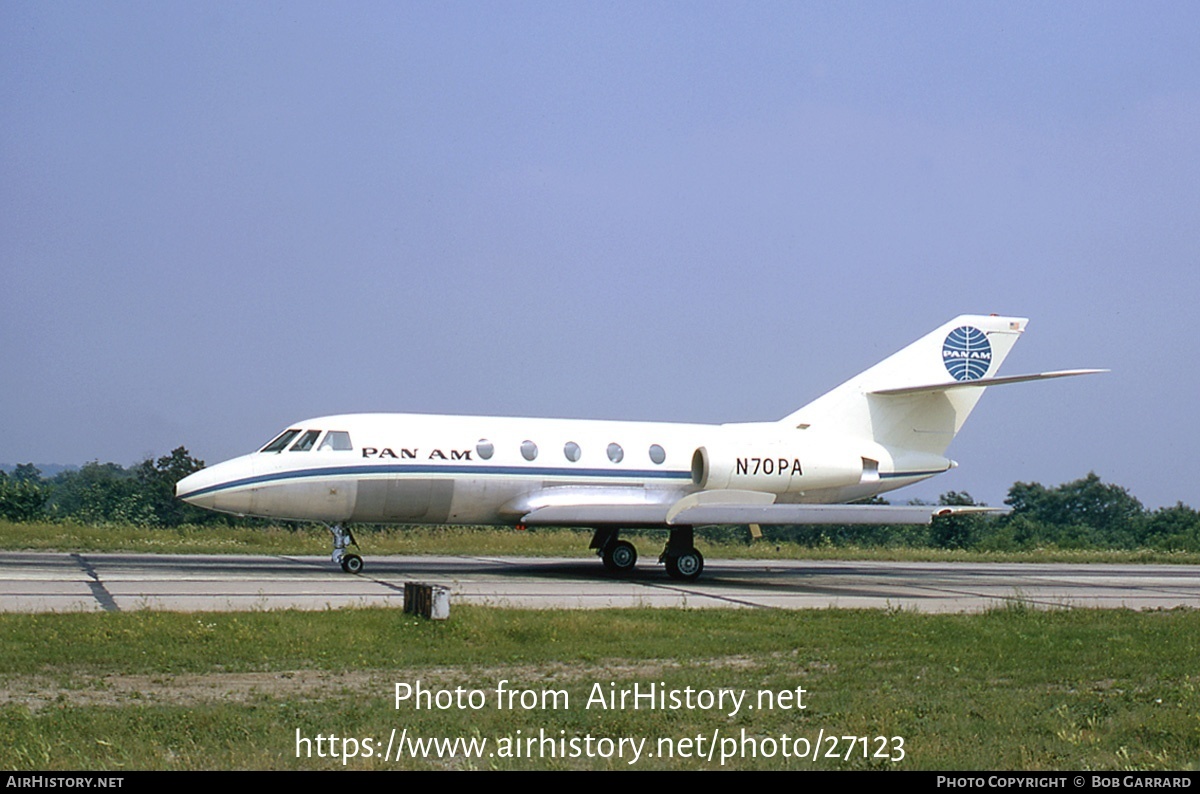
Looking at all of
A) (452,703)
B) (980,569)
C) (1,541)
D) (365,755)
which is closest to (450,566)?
(1,541)

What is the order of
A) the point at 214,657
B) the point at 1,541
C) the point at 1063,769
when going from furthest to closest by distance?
1. the point at 1,541
2. the point at 214,657
3. the point at 1063,769

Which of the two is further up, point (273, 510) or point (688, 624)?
point (273, 510)

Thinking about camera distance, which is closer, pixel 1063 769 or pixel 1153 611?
pixel 1063 769

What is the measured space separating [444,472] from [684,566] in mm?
4937

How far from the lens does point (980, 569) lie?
29672 mm

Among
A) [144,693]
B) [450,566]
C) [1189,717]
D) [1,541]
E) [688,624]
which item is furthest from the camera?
[1,541]

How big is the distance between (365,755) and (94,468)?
9495 centimetres

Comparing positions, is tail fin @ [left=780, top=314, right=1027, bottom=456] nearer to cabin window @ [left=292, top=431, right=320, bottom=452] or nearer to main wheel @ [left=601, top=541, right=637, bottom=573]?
main wheel @ [left=601, top=541, right=637, bottom=573]

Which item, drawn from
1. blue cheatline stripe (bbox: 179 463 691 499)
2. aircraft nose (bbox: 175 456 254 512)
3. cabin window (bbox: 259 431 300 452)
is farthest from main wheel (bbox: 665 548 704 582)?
aircraft nose (bbox: 175 456 254 512)

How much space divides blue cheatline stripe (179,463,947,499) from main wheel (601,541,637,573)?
145 cm

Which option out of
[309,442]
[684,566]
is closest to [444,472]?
[309,442]

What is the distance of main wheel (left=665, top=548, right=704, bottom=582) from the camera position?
74.6 feet

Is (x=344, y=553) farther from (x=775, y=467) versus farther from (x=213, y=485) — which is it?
(x=775, y=467)

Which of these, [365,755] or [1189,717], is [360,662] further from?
[1189,717]
